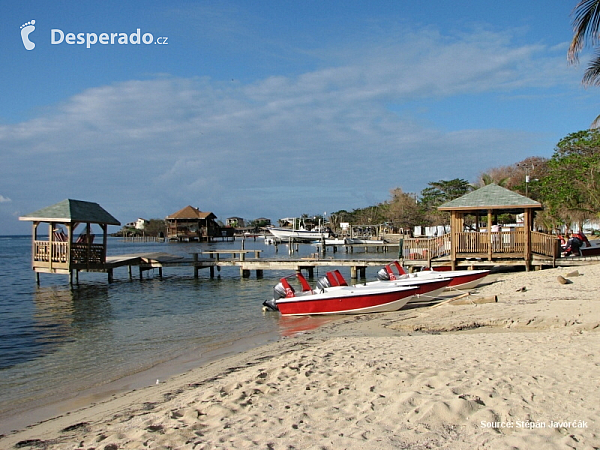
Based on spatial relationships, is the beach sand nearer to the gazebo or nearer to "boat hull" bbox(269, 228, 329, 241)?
the gazebo

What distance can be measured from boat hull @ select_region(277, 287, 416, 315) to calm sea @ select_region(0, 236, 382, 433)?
44 cm

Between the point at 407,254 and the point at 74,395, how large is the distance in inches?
802

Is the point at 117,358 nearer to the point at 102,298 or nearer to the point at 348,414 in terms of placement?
the point at 348,414

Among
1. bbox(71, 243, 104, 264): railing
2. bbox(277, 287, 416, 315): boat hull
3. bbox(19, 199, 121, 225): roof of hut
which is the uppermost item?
bbox(19, 199, 121, 225): roof of hut

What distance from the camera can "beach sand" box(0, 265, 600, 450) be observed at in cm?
542

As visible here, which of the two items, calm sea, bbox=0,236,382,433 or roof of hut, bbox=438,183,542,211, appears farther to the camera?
roof of hut, bbox=438,183,542,211

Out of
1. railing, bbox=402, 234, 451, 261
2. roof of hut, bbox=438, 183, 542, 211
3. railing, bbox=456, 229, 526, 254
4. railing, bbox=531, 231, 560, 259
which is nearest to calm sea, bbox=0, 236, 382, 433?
railing, bbox=402, 234, 451, 261

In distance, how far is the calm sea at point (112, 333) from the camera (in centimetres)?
1055

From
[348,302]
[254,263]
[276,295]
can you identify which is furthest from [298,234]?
[348,302]

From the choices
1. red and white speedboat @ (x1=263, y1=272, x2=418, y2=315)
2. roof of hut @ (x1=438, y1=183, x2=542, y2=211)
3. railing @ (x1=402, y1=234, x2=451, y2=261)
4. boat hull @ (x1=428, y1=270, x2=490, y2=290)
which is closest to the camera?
red and white speedboat @ (x1=263, y1=272, x2=418, y2=315)

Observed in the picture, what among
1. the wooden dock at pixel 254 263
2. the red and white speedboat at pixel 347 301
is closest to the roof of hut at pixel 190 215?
the wooden dock at pixel 254 263

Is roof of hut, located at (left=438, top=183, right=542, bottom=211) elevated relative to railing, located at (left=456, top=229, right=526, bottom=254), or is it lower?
elevated

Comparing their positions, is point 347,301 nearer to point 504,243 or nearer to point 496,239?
point 496,239

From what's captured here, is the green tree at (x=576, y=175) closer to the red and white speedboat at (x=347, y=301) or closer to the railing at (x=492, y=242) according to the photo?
the railing at (x=492, y=242)
